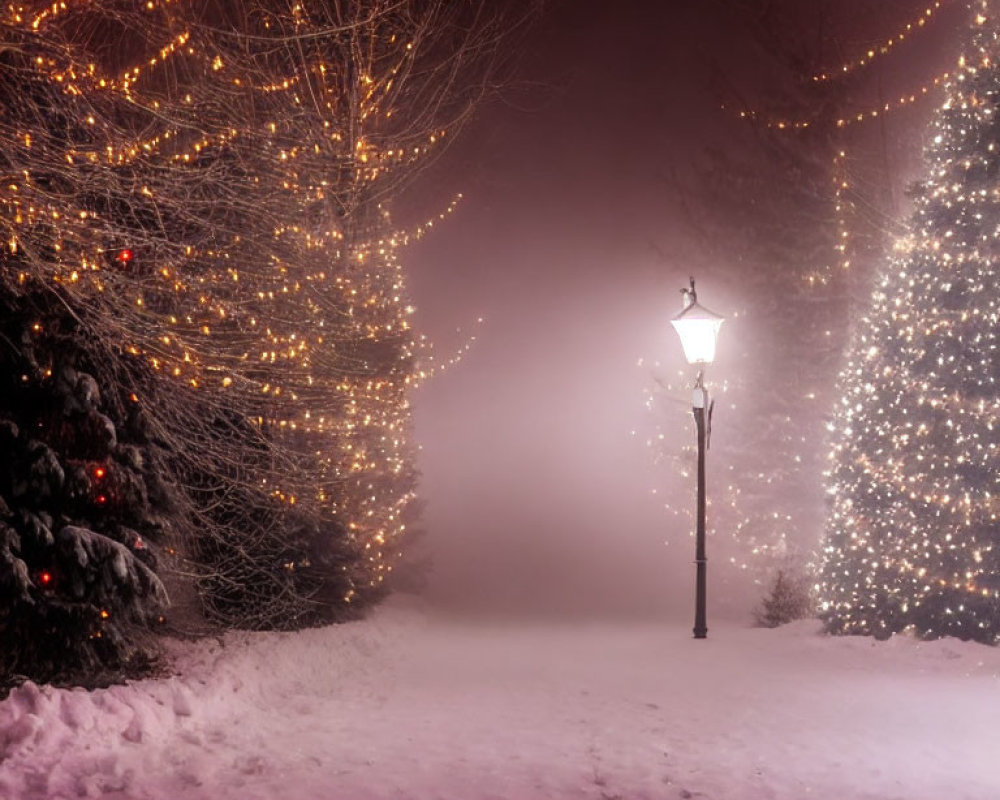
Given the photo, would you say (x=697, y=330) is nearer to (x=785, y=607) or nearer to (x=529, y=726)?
(x=529, y=726)

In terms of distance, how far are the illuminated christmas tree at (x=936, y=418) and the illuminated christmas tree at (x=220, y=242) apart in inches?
246

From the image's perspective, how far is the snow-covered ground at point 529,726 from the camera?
672 centimetres

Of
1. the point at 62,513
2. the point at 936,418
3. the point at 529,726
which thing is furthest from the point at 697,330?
the point at 62,513

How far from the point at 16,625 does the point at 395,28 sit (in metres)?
7.80

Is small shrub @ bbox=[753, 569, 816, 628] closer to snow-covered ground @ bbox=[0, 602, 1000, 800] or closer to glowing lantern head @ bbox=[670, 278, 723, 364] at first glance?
snow-covered ground @ bbox=[0, 602, 1000, 800]

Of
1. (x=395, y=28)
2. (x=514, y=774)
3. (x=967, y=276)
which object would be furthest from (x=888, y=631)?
(x=395, y=28)

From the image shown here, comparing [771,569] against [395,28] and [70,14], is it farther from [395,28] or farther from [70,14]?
[70,14]

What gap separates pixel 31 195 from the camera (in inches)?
264

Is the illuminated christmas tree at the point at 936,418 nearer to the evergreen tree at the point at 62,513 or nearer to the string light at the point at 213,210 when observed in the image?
the string light at the point at 213,210

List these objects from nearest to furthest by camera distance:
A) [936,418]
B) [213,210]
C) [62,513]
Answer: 1. [62,513]
2. [213,210]
3. [936,418]

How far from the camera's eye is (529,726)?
8.77 metres

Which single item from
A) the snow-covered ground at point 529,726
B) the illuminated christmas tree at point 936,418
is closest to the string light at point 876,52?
the illuminated christmas tree at point 936,418

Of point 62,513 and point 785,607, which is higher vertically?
point 62,513

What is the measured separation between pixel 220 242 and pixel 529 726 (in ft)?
17.6
